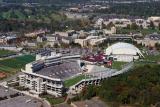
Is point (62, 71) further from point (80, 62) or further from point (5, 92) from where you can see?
point (5, 92)

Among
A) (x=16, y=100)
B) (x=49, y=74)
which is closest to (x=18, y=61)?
(x=49, y=74)

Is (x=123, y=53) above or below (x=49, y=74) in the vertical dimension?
below

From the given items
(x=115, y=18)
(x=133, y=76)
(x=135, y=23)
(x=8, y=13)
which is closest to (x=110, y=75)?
(x=133, y=76)

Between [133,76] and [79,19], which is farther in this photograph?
[79,19]

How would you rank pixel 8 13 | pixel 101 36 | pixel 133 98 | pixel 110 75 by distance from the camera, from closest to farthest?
pixel 133 98 → pixel 110 75 → pixel 101 36 → pixel 8 13

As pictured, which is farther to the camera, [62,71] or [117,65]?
[117,65]

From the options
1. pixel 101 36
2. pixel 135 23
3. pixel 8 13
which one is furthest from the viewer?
pixel 8 13

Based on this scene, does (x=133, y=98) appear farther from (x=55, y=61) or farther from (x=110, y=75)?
(x=55, y=61)
